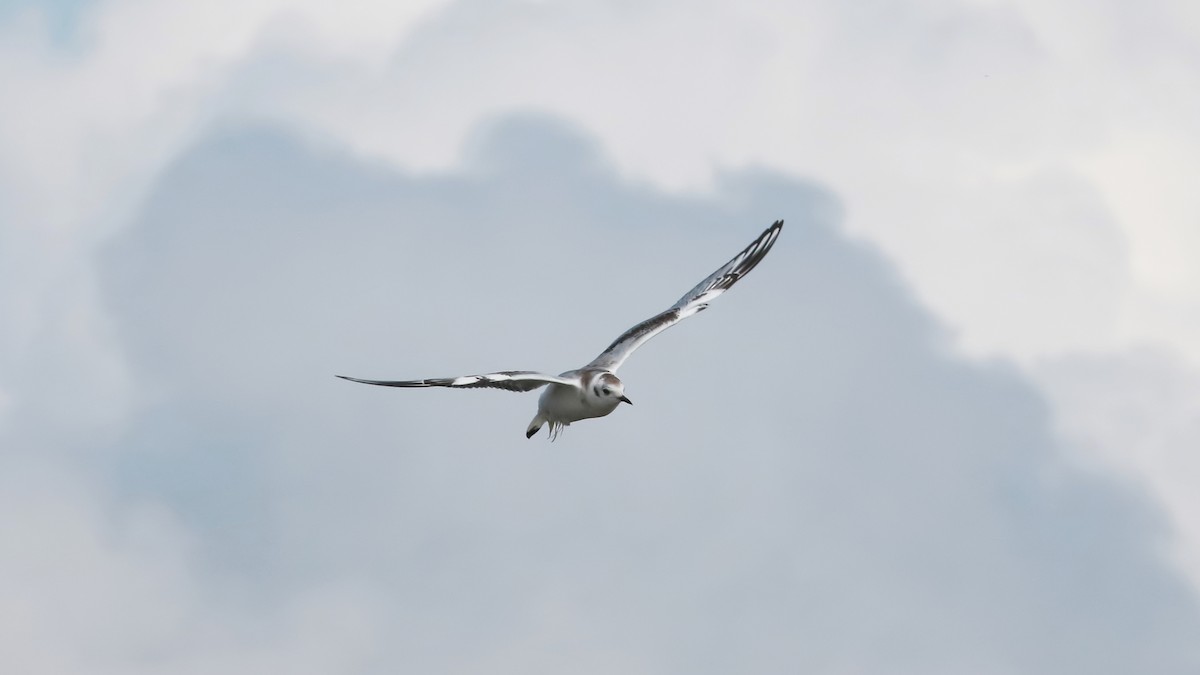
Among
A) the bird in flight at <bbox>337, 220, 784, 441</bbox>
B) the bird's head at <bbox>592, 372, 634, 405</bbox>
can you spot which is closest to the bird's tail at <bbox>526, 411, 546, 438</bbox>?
the bird in flight at <bbox>337, 220, 784, 441</bbox>

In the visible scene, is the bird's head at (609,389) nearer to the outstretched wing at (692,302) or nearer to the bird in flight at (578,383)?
the bird in flight at (578,383)

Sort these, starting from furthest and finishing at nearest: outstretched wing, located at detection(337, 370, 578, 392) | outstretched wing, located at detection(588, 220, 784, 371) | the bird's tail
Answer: outstretched wing, located at detection(588, 220, 784, 371), the bird's tail, outstretched wing, located at detection(337, 370, 578, 392)

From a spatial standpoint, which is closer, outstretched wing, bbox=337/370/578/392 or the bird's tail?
outstretched wing, bbox=337/370/578/392

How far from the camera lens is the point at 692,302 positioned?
164 feet

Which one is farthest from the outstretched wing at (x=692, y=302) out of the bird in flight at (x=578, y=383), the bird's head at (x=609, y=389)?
the bird's head at (x=609, y=389)

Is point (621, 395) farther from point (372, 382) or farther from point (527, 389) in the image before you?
point (372, 382)

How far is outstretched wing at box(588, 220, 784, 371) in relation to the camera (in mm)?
44969

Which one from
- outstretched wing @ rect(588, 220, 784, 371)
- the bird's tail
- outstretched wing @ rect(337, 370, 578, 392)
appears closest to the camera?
outstretched wing @ rect(337, 370, 578, 392)

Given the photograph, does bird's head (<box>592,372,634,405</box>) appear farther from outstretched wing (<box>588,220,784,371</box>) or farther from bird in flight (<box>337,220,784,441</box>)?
outstretched wing (<box>588,220,784,371</box>)

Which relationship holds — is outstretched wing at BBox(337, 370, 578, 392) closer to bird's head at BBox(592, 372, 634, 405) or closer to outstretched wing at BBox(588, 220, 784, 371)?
bird's head at BBox(592, 372, 634, 405)

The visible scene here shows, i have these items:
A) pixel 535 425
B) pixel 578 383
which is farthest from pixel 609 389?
pixel 535 425

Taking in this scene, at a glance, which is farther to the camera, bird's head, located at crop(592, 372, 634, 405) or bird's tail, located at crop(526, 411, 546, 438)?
bird's tail, located at crop(526, 411, 546, 438)

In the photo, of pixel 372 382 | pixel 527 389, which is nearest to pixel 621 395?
Result: pixel 527 389

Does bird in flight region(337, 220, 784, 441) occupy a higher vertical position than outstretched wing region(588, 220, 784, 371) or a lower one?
lower
